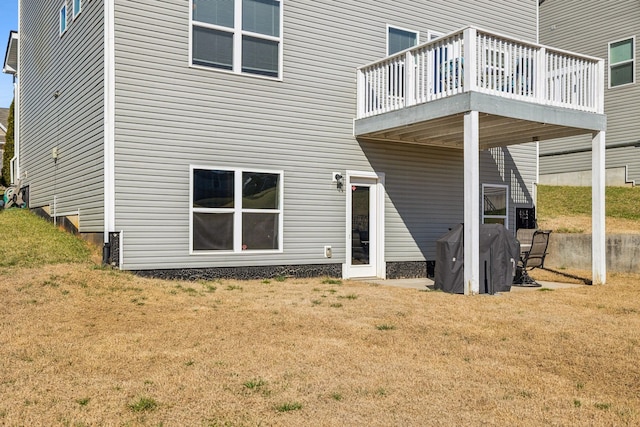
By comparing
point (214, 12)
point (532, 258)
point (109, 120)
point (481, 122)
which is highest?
point (214, 12)

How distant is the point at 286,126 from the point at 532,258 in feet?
16.9

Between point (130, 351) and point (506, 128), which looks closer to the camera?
point (130, 351)

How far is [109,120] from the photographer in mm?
8992

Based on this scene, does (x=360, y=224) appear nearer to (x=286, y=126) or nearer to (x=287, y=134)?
(x=287, y=134)

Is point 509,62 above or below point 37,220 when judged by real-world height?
above

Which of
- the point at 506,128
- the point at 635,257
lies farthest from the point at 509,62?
the point at 635,257

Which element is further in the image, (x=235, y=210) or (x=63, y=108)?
(x=63, y=108)

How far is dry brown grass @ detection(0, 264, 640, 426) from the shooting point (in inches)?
151

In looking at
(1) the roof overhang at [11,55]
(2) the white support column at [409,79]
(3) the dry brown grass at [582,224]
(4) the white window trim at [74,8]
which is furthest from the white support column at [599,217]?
(1) the roof overhang at [11,55]

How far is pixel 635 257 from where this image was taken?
38.3 ft

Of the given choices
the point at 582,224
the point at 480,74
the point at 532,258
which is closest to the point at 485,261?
the point at 532,258

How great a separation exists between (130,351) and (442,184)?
8730mm

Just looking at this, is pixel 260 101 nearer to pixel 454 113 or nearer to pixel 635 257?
pixel 454 113

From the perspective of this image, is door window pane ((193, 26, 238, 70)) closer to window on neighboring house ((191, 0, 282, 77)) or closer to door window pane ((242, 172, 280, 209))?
window on neighboring house ((191, 0, 282, 77))
